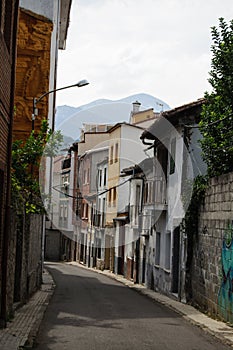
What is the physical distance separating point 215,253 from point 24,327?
20.4ft

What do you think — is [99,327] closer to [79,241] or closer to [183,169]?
[183,169]

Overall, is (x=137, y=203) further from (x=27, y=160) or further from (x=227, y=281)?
(x=227, y=281)

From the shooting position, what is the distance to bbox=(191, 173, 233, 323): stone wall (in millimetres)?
16266

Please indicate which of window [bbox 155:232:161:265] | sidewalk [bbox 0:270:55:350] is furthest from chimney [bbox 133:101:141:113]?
sidewalk [bbox 0:270:55:350]

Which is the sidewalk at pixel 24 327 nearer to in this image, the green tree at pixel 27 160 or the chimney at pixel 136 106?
the green tree at pixel 27 160

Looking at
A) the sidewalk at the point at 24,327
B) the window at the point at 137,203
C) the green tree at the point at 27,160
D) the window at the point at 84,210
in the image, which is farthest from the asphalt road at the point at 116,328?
the window at the point at 84,210

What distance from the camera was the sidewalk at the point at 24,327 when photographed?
37.3ft

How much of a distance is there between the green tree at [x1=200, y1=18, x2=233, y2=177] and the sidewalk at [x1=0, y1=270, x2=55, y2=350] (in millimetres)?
6262

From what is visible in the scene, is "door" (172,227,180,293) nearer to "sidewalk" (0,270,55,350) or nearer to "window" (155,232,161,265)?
"window" (155,232,161,265)

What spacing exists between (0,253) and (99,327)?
112 inches

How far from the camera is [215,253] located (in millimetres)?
17844

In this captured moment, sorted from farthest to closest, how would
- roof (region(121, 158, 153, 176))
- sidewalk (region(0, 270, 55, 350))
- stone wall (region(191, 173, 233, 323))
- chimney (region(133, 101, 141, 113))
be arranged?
chimney (region(133, 101, 141, 113)) → roof (region(121, 158, 153, 176)) → stone wall (region(191, 173, 233, 323)) → sidewalk (region(0, 270, 55, 350))

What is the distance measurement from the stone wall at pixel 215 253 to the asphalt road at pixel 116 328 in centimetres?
98

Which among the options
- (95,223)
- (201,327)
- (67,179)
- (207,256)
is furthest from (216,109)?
(67,179)
